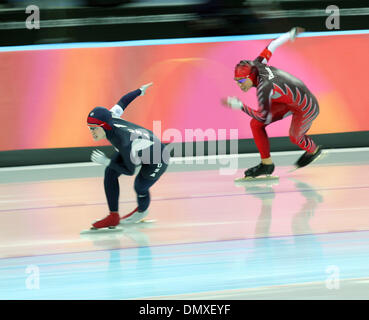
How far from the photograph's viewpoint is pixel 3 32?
8.72 meters

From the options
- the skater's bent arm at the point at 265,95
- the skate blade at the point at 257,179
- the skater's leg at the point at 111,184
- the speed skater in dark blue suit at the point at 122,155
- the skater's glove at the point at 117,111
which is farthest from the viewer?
the skate blade at the point at 257,179

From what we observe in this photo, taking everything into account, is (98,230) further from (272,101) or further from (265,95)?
(272,101)

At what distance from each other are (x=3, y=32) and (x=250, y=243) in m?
4.99

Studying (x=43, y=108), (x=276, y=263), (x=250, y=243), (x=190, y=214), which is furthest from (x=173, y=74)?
(x=276, y=263)

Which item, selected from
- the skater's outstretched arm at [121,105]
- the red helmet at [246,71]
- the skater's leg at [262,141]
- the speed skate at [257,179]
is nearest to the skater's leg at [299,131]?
the skater's leg at [262,141]

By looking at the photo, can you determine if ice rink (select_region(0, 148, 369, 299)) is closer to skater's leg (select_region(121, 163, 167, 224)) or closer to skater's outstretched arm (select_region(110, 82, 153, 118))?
skater's leg (select_region(121, 163, 167, 224))

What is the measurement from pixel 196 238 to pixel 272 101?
2.72m

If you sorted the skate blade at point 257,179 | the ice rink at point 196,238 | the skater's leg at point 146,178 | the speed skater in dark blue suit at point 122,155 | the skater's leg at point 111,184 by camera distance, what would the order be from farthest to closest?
the skate blade at point 257,179 → the skater's leg at point 146,178 → the skater's leg at point 111,184 → the speed skater in dark blue suit at point 122,155 → the ice rink at point 196,238

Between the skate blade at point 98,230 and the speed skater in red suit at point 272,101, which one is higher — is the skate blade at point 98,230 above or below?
below

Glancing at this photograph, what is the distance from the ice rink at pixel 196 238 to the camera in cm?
408

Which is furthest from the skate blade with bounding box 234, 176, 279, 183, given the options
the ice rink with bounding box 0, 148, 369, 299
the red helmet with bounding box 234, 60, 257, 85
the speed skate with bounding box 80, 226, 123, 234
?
the speed skate with bounding box 80, 226, 123, 234

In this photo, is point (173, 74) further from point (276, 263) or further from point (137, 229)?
point (276, 263)

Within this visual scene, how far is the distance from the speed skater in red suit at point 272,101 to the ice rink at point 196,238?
29cm

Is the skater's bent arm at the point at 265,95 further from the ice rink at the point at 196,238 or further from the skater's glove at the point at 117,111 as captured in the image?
the skater's glove at the point at 117,111
